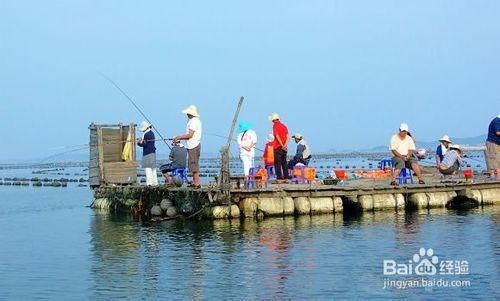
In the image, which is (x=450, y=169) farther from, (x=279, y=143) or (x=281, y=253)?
(x=281, y=253)

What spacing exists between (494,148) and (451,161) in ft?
4.91

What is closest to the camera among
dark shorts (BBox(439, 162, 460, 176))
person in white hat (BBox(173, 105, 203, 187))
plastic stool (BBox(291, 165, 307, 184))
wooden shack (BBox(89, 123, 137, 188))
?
person in white hat (BBox(173, 105, 203, 187))

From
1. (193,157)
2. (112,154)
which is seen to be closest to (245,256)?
(193,157)

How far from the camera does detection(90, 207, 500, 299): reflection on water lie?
12039 millimetres

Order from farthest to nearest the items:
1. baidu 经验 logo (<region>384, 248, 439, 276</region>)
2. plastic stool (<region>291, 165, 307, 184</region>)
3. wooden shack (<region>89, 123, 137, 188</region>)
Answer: wooden shack (<region>89, 123, 137, 188</region>)
plastic stool (<region>291, 165, 307, 184</region>)
baidu 经验 logo (<region>384, 248, 439, 276</region>)

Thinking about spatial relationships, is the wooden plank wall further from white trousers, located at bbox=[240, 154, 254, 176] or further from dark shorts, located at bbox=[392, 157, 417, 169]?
dark shorts, located at bbox=[392, 157, 417, 169]

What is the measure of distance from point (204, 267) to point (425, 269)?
4.03 metres

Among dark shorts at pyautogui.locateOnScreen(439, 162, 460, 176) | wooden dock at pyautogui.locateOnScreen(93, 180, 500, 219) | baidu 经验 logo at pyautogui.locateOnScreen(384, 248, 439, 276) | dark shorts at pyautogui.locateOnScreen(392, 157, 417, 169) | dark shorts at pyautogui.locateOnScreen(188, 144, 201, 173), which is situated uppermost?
dark shorts at pyautogui.locateOnScreen(188, 144, 201, 173)

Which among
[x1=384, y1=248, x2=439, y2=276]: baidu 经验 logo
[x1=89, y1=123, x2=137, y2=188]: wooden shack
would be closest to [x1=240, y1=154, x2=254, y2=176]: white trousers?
[x1=89, y1=123, x2=137, y2=188]: wooden shack

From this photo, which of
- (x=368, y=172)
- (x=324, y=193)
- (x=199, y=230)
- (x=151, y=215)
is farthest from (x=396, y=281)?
(x=368, y=172)

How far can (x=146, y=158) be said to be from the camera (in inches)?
911

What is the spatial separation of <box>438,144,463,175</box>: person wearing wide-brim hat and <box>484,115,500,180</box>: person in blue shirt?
1.05 m

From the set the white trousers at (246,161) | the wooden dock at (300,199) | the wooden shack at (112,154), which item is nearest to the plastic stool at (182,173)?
the wooden dock at (300,199)

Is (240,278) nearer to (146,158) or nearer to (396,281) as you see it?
(396,281)
